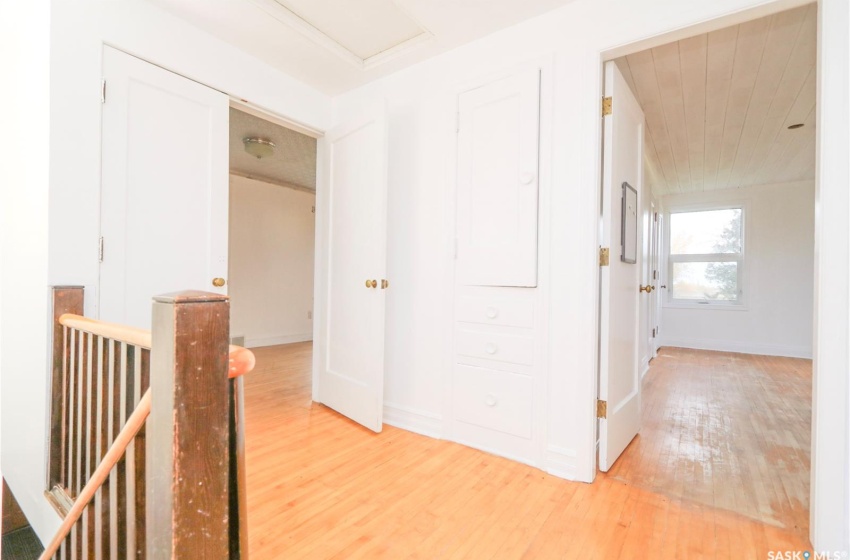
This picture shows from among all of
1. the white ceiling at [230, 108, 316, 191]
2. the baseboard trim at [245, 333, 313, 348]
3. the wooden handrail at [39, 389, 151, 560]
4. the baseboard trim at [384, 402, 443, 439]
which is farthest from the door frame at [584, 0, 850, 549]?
the baseboard trim at [245, 333, 313, 348]

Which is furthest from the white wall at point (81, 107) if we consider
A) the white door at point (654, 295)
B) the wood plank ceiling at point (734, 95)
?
the white door at point (654, 295)

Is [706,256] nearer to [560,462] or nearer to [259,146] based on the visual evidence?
[560,462]

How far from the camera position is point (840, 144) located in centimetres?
133

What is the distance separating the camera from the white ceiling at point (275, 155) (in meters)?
3.61

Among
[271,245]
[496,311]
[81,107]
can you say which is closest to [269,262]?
[271,245]

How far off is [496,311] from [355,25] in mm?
1847

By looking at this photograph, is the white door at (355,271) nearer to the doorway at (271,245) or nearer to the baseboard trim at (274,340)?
the doorway at (271,245)

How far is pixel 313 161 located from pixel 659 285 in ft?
17.5

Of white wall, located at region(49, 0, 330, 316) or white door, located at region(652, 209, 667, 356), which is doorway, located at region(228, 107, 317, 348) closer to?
white wall, located at region(49, 0, 330, 316)

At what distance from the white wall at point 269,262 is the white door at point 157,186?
3079mm

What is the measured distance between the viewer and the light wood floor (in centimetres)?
139

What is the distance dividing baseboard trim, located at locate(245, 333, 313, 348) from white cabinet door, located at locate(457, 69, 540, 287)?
161 inches

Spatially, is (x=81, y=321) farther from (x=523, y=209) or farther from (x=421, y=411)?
(x=523, y=209)
